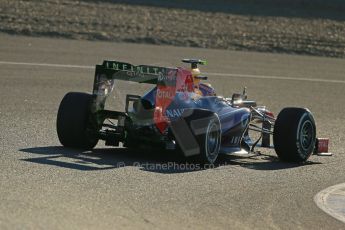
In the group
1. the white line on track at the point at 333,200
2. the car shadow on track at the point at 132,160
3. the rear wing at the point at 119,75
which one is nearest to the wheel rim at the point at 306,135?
the car shadow on track at the point at 132,160

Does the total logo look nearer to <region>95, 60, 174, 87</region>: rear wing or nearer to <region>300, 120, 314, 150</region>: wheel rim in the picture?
<region>95, 60, 174, 87</region>: rear wing

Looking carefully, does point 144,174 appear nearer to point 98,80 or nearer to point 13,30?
point 98,80

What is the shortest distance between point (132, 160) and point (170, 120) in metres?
0.66

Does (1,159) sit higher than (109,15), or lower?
lower

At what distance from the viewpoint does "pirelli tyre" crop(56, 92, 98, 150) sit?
472 inches

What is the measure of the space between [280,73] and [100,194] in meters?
15.6

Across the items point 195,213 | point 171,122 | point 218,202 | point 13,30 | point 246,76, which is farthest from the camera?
point 13,30

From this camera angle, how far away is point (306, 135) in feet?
42.1

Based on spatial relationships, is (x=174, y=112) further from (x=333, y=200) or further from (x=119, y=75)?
(x=333, y=200)

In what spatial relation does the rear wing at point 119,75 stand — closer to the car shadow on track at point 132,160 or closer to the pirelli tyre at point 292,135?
the car shadow on track at point 132,160

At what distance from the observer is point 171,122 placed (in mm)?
11695

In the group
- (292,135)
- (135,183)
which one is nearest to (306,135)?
(292,135)

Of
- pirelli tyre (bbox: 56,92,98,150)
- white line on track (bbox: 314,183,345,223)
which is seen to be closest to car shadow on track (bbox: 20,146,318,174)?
pirelli tyre (bbox: 56,92,98,150)

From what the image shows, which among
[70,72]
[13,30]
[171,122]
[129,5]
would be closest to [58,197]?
[171,122]
